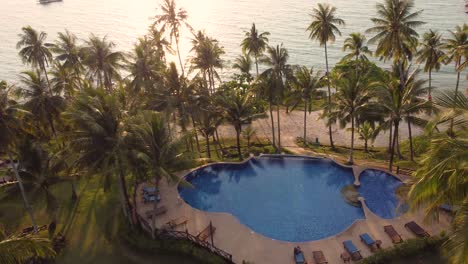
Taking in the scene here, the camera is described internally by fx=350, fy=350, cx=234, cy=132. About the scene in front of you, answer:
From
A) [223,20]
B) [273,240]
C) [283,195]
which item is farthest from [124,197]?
[223,20]

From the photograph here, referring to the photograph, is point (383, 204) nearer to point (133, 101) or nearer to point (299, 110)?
point (133, 101)

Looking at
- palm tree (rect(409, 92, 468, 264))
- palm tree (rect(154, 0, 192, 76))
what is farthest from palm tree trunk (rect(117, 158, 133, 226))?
palm tree (rect(154, 0, 192, 76))

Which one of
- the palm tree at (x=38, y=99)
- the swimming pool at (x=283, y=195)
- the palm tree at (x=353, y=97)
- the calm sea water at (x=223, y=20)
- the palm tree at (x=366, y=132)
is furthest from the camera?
the calm sea water at (x=223, y=20)

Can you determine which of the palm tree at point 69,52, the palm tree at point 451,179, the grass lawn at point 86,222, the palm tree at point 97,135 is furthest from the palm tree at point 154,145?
the palm tree at point 69,52

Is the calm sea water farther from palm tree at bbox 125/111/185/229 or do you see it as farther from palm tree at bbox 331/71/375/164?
palm tree at bbox 125/111/185/229

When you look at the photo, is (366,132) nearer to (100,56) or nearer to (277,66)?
(277,66)

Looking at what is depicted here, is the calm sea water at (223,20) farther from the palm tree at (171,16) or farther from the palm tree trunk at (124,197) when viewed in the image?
the palm tree trunk at (124,197)
